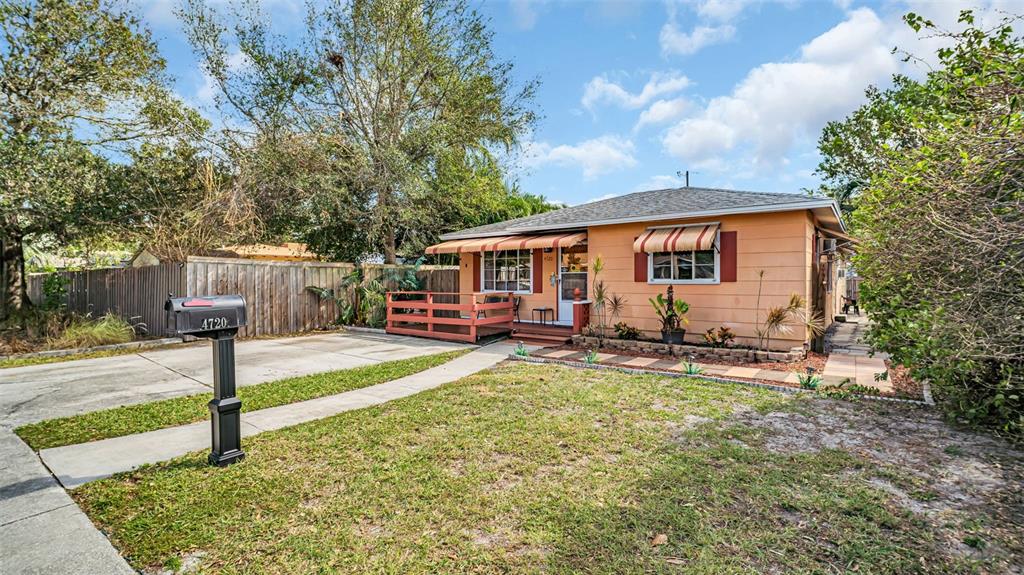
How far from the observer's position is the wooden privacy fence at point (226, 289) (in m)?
10.8

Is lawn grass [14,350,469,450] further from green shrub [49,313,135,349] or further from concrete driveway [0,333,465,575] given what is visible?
green shrub [49,313,135,349]

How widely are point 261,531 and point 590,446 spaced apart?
2552mm

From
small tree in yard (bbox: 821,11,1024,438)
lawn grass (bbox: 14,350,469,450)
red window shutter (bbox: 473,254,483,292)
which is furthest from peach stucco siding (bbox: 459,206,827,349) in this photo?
lawn grass (bbox: 14,350,469,450)

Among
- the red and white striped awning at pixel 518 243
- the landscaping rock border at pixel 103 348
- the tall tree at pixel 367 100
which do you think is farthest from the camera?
the tall tree at pixel 367 100

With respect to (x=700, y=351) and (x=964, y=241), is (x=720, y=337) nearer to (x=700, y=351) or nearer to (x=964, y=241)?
(x=700, y=351)

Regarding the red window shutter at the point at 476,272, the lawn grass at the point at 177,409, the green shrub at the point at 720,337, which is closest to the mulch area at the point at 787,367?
the green shrub at the point at 720,337

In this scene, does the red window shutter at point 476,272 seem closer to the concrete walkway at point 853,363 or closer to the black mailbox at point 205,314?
the concrete walkway at point 853,363

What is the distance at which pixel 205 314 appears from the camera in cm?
332

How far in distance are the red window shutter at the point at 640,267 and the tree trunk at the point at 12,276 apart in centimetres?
1492

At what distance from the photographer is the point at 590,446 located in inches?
158

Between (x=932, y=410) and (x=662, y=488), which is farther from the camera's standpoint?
(x=932, y=410)

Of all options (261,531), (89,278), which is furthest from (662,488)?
(89,278)

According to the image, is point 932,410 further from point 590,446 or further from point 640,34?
point 640,34

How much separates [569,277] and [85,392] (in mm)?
9368
